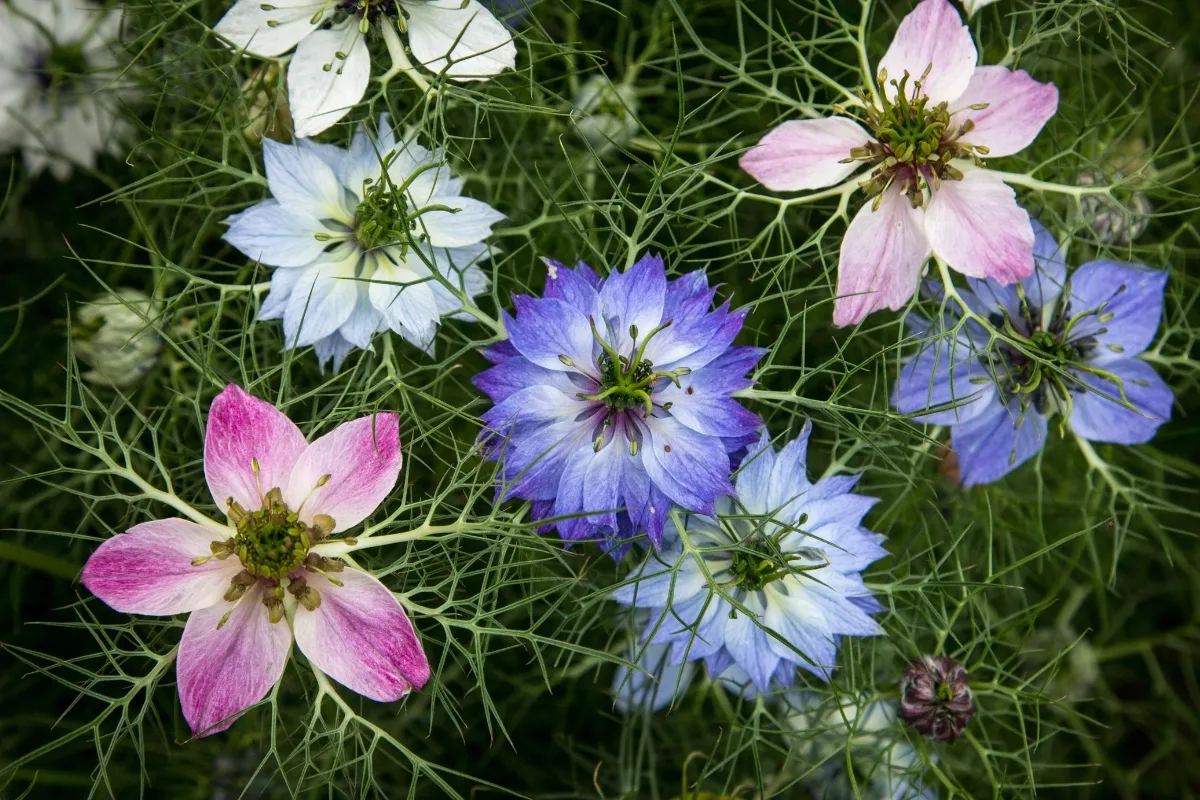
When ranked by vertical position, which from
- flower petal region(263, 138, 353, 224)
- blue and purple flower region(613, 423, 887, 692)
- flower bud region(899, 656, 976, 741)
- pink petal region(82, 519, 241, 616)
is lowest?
flower bud region(899, 656, 976, 741)

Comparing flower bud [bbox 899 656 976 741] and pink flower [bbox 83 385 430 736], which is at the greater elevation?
pink flower [bbox 83 385 430 736]

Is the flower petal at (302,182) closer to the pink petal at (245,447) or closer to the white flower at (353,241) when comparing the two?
the white flower at (353,241)

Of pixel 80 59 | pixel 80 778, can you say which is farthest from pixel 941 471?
pixel 80 59

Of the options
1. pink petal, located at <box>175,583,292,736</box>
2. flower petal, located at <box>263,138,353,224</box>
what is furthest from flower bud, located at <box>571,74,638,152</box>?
pink petal, located at <box>175,583,292,736</box>

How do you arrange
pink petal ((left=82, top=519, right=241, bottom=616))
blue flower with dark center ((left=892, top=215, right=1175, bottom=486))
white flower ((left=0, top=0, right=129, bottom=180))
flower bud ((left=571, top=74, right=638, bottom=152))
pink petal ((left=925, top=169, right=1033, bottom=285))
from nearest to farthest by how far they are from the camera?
pink petal ((left=82, top=519, right=241, bottom=616))
pink petal ((left=925, top=169, right=1033, bottom=285))
blue flower with dark center ((left=892, top=215, right=1175, bottom=486))
flower bud ((left=571, top=74, right=638, bottom=152))
white flower ((left=0, top=0, right=129, bottom=180))

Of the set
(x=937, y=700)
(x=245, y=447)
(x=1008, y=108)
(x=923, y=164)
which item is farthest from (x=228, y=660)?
(x=1008, y=108)

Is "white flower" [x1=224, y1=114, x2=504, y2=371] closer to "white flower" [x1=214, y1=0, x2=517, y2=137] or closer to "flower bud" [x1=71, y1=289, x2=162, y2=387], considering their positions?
"white flower" [x1=214, y1=0, x2=517, y2=137]
